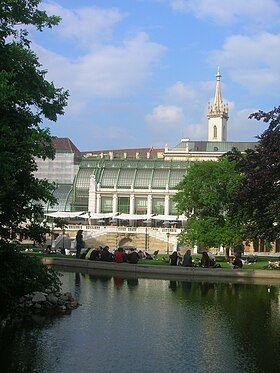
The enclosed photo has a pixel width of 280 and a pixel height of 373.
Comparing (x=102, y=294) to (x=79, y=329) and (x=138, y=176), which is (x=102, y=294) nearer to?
(x=79, y=329)

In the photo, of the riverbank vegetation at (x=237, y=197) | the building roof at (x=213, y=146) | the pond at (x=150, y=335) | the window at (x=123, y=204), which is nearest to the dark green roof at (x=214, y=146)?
the building roof at (x=213, y=146)

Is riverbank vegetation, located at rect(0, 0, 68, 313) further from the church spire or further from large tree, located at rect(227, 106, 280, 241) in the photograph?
the church spire

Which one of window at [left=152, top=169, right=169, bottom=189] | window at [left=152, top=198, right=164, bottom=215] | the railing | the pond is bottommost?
the pond

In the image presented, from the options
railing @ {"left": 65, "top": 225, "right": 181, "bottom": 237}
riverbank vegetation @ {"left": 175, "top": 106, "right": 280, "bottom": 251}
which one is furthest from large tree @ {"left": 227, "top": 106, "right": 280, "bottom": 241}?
railing @ {"left": 65, "top": 225, "right": 181, "bottom": 237}

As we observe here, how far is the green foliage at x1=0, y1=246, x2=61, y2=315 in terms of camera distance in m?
20.9

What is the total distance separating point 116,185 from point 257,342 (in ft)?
290

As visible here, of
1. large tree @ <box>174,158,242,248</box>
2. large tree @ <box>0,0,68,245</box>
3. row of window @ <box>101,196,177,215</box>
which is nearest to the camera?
large tree @ <box>0,0,68,245</box>

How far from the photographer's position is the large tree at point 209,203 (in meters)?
51.8

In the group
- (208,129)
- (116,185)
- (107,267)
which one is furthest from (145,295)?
(208,129)

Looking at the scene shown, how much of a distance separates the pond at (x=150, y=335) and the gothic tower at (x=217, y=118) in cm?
13379

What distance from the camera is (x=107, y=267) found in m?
37.7

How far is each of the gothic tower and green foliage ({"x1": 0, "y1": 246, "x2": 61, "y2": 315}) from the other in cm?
13891

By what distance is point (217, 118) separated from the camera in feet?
522

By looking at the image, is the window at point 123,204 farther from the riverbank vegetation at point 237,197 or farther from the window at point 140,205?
the riverbank vegetation at point 237,197
